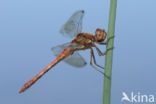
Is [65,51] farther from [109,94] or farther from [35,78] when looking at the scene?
[109,94]

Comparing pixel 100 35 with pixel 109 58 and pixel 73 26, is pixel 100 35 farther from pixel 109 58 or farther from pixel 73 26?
pixel 109 58

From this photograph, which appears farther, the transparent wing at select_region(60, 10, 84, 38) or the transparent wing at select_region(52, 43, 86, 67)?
the transparent wing at select_region(60, 10, 84, 38)

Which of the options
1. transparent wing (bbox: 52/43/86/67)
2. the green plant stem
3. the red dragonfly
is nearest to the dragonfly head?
the red dragonfly

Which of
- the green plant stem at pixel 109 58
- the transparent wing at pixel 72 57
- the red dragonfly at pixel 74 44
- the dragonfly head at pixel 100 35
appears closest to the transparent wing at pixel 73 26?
the red dragonfly at pixel 74 44

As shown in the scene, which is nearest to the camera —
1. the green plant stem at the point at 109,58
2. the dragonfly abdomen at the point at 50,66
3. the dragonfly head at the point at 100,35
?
the green plant stem at the point at 109,58

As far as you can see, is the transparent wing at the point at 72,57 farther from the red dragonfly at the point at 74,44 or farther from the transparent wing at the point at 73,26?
the transparent wing at the point at 73,26

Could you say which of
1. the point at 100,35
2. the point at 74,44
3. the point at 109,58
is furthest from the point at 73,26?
the point at 109,58

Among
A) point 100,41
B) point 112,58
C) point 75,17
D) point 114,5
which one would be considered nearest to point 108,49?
point 112,58

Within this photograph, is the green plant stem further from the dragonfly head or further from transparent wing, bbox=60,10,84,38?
transparent wing, bbox=60,10,84,38
